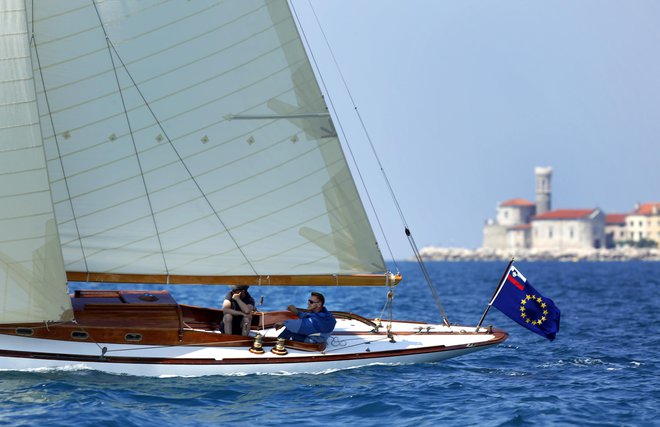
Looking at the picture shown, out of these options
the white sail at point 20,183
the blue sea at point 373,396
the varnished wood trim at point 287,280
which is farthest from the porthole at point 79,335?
the varnished wood trim at point 287,280

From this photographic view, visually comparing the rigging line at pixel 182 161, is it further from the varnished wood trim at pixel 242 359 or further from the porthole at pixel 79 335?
the porthole at pixel 79 335

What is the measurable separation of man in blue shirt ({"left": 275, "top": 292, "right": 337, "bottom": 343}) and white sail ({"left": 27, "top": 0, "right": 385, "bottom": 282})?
591 mm

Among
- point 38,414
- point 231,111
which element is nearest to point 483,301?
point 231,111

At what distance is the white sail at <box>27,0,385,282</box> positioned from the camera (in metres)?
16.2

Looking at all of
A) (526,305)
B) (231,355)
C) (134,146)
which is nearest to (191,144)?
(134,146)

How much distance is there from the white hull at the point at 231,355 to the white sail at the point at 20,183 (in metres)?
0.84

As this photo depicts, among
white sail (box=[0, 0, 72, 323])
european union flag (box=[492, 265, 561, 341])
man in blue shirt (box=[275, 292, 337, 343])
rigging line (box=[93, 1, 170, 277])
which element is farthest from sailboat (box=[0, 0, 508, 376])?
european union flag (box=[492, 265, 561, 341])

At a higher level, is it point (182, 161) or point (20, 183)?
point (182, 161)

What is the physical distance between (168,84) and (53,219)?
9.08 feet

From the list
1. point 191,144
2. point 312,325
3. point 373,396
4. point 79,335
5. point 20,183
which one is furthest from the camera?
point 312,325

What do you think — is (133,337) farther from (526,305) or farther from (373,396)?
(526,305)

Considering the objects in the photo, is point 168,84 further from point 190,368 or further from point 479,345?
point 479,345

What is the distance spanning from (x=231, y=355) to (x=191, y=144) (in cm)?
321

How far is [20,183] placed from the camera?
49.8 ft
